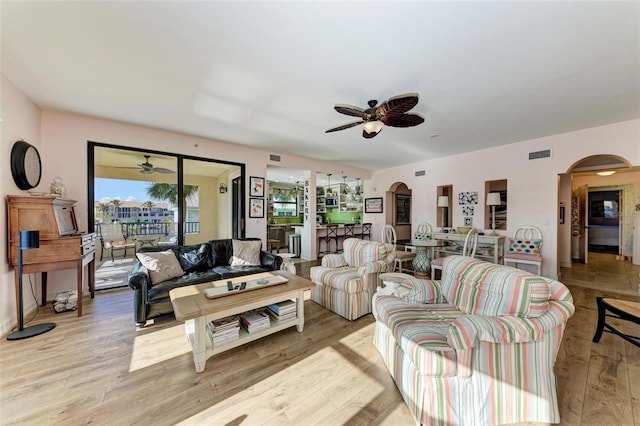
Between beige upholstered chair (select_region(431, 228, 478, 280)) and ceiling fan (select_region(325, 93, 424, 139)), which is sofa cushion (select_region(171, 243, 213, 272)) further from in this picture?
beige upholstered chair (select_region(431, 228, 478, 280))

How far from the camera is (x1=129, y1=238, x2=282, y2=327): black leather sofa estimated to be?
264cm

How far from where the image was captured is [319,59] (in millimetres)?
2219

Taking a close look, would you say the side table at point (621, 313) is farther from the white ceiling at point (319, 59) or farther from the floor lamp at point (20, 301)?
the floor lamp at point (20, 301)

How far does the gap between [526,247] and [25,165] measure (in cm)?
791

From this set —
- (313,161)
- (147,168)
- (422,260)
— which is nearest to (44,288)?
(147,168)

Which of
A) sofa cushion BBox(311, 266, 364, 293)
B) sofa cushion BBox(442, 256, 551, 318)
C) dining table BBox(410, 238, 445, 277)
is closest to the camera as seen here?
sofa cushion BBox(442, 256, 551, 318)

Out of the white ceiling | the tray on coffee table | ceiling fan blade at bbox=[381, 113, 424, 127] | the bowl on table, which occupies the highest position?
the white ceiling

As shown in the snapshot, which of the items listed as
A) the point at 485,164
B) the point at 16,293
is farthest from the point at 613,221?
the point at 16,293

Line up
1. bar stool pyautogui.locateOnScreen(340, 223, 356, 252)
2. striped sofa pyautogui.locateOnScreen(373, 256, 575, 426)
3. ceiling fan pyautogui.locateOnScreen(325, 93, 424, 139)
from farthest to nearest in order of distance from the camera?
bar stool pyautogui.locateOnScreen(340, 223, 356, 252)
ceiling fan pyautogui.locateOnScreen(325, 93, 424, 139)
striped sofa pyautogui.locateOnScreen(373, 256, 575, 426)

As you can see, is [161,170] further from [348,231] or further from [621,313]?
[621,313]

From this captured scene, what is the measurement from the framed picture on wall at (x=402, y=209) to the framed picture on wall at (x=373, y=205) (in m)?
0.89

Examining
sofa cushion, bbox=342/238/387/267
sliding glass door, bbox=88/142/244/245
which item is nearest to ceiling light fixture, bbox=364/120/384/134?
sofa cushion, bbox=342/238/387/267

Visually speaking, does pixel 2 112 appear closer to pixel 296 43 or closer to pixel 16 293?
pixel 16 293

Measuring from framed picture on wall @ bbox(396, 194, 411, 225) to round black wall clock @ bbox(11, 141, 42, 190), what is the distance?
809cm
